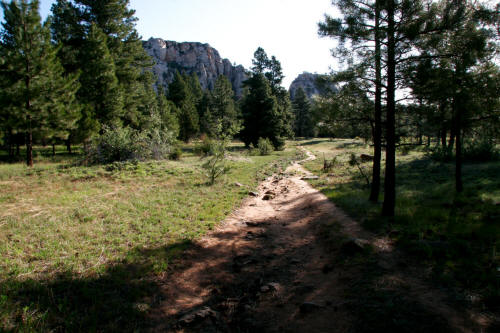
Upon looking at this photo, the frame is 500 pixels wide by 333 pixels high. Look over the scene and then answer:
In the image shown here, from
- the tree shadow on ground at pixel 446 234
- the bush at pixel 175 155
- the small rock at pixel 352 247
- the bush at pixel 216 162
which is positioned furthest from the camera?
the bush at pixel 175 155

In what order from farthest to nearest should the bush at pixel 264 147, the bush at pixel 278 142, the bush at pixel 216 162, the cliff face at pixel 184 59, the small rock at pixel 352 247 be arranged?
the cliff face at pixel 184 59 < the bush at pixel 278 142 < the bush at pixel 264 147 < the bush at pixel 216 162 < the small rock at pixel 352 247

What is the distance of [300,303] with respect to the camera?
4188mm

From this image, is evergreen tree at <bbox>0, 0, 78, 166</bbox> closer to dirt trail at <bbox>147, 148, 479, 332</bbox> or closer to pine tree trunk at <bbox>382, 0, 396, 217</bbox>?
dirt trail at <bbox>147, 148, 479, 332</bbox>

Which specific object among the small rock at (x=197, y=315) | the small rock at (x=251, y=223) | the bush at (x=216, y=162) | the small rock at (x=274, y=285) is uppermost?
the bush at (x=216, y=162)

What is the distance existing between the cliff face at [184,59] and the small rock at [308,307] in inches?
4536

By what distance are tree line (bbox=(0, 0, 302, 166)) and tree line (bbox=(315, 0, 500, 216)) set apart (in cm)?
596

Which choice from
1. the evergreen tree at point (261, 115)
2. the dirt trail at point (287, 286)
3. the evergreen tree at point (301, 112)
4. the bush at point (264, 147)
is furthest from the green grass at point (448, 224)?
the evergreen tree at point (301, 112)

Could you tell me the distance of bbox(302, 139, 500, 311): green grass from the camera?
13.4ft

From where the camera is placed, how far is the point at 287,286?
479cm

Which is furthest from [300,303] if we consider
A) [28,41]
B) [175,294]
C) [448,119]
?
[28,41]

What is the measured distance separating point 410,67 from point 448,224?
4485 mm

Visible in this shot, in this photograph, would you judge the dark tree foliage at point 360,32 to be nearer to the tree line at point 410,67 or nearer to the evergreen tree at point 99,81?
the tree line at point 410,67

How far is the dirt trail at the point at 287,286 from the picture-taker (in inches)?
140

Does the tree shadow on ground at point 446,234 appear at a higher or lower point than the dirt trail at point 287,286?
higher
